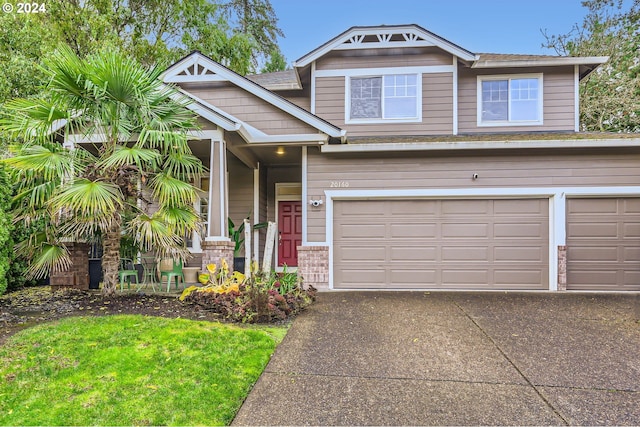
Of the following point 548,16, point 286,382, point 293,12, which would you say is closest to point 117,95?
point 286,382

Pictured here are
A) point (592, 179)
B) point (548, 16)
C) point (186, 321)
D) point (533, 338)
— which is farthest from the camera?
point (548, 16)

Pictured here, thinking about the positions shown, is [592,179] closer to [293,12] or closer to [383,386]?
[383,386]

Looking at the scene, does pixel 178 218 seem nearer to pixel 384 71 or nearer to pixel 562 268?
pixel 384 71

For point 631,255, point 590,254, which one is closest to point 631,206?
point 631,255

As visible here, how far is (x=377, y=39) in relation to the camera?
9117 mm

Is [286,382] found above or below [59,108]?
below

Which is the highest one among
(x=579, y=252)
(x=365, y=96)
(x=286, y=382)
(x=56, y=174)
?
(x=365, y=96)

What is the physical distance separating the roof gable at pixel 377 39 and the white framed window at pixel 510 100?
1423mm

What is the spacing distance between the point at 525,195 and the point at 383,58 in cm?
477

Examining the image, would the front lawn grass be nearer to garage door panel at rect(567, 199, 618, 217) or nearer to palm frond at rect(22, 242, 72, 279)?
palm frond at rect(22, 242, 72, 279)

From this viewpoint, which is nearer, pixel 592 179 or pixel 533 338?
pixel 533 338

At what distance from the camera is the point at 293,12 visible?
67.4ft

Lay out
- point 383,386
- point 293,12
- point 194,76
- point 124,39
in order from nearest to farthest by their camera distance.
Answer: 1. point 383,386
2. point 194,76
3. point 124,39
4. point 293,12

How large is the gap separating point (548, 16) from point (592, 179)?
559 inches
